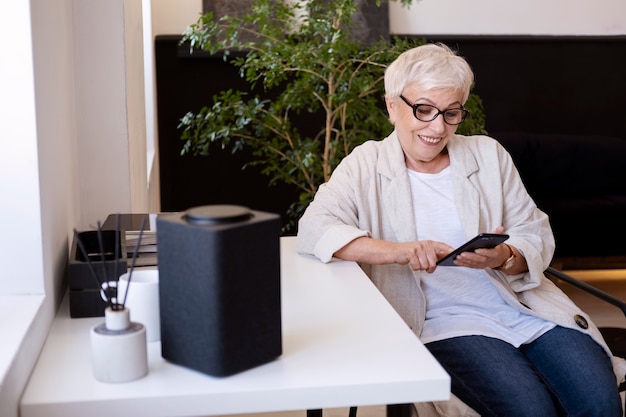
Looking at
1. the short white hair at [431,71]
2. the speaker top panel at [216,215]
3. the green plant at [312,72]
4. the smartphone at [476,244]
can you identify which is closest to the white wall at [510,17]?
the green plant at [312,72]

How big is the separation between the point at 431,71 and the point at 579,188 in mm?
3091

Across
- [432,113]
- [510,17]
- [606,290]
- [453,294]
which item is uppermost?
[510,17]

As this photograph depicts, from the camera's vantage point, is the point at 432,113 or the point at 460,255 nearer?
the point at 460,255

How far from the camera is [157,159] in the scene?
533 cm

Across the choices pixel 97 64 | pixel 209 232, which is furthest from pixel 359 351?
pixel 97 64

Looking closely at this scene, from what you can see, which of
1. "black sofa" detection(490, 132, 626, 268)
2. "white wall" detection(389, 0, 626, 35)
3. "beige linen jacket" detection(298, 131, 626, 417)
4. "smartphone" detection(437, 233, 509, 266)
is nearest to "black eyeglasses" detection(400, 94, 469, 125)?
"beige linen jacket" detection(298, 131, 626, 417)

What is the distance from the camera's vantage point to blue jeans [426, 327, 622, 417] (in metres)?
1.99

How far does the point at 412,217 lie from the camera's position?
234 cm

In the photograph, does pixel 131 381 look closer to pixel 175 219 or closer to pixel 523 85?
pixel 175 219

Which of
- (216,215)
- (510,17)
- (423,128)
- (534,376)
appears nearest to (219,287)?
(216,215)

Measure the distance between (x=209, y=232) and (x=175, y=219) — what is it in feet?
0.32

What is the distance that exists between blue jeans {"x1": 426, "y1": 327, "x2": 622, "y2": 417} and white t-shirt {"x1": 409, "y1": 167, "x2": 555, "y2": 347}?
0.12 feet

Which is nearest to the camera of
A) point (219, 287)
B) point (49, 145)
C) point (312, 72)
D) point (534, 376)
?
point (219, 287)

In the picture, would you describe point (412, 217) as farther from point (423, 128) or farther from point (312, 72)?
point (312, 72)
